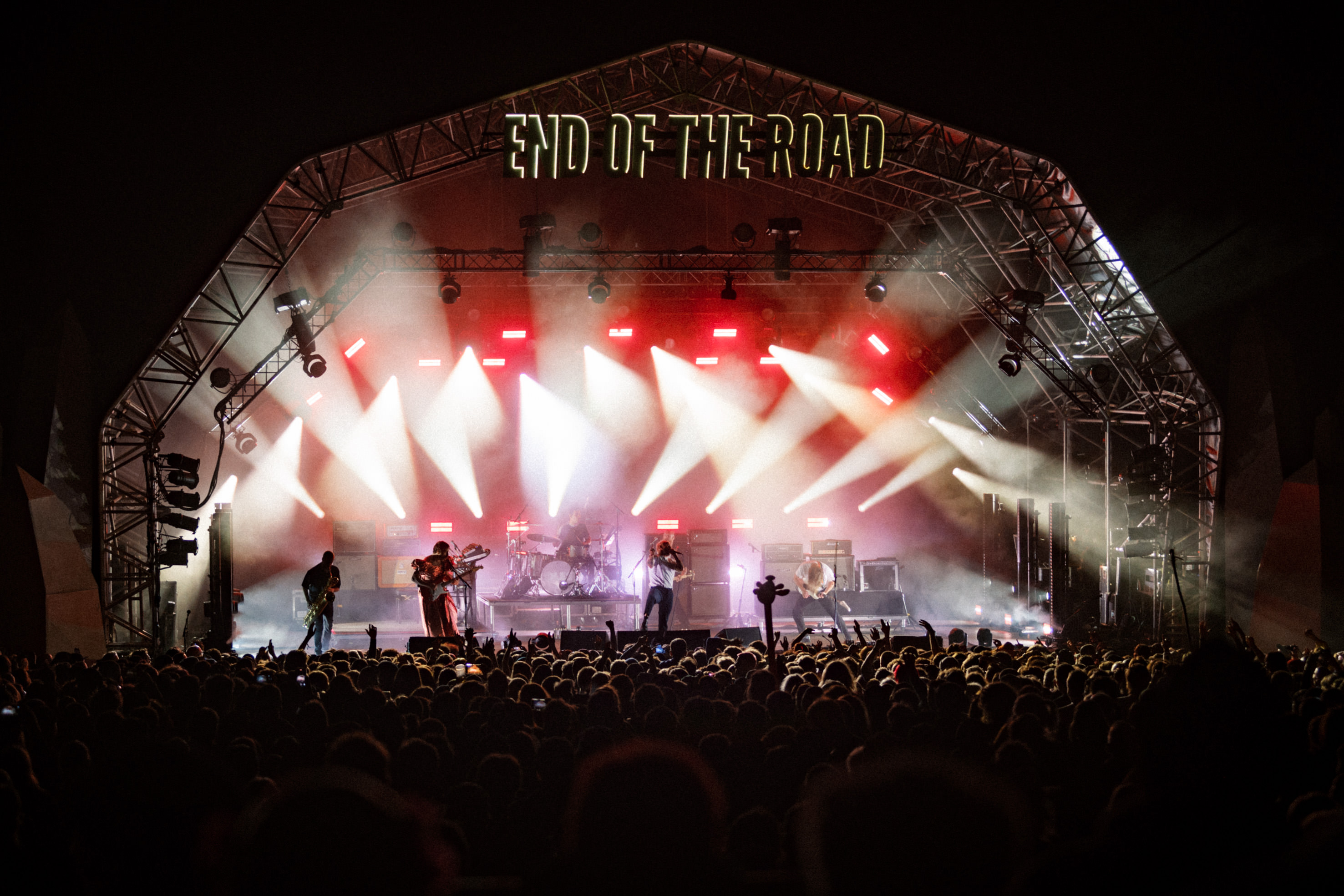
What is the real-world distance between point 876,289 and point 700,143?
5000 millimetres

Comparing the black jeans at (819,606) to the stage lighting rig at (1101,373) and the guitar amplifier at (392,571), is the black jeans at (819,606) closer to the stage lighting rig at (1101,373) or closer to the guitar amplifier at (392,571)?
the stage lighting rig at (1101,373)

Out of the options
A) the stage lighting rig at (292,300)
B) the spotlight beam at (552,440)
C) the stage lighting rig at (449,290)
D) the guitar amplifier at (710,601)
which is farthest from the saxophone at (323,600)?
the spotlight beam at (552,440)

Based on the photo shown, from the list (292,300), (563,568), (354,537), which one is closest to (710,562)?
(563,568)

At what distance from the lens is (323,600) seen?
1377cm

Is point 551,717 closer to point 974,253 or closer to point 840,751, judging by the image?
point 840,751

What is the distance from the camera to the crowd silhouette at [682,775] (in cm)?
259

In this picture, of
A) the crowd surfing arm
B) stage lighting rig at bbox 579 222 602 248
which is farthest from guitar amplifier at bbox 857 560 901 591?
the crowd surfing arm

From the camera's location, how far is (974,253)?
1688 centimetres

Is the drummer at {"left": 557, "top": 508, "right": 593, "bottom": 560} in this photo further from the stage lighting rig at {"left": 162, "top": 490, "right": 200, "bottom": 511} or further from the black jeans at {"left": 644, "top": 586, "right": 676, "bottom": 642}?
the stage lighting rig at {"left": 162, "top": 490, "right": 200, "bottom": 511}

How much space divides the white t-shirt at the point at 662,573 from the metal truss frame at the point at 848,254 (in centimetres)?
470

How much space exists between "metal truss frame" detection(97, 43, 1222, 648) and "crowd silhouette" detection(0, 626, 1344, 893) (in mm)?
5989

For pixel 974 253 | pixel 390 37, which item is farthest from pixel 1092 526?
pixel 390 37

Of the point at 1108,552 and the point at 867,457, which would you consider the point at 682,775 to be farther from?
the point at 867,457

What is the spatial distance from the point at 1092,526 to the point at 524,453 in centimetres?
1174
